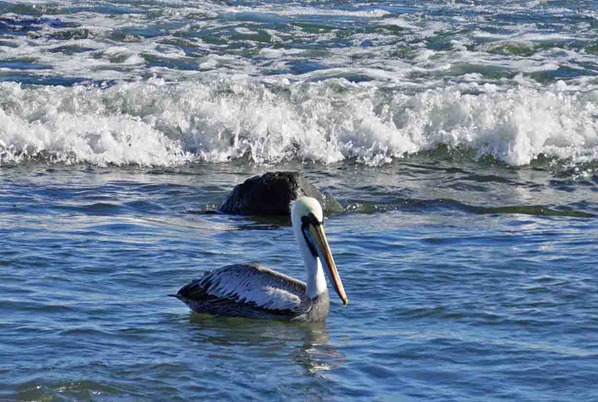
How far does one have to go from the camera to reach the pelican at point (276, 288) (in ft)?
26.0

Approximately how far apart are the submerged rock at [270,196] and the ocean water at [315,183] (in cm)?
22

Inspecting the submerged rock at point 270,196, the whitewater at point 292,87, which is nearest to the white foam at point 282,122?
the whitewater at point 292,87

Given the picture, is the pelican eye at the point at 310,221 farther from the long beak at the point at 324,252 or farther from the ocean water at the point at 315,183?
the ocean water at the point at 315,183

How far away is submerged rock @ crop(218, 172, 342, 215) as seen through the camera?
11398 mm

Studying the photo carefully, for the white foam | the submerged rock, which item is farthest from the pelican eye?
the white foam

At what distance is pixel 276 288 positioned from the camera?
7.98 metres

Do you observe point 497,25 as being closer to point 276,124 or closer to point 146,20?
point 146,20

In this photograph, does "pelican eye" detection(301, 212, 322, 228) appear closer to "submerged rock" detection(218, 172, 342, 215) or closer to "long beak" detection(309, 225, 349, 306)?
"long beak" detection(309, 225, 349, 306)

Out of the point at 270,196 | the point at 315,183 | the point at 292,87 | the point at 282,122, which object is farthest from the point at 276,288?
the point at 292,87

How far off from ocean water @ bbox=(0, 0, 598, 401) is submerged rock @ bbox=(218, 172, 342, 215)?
0.72 feet

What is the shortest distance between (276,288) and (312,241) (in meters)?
0.38

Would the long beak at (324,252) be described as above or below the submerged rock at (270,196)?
above

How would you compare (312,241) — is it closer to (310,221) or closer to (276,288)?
(310,221)

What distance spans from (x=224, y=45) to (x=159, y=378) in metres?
13.8
